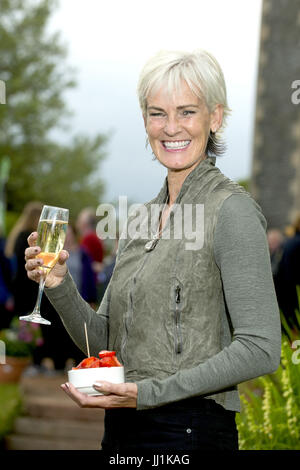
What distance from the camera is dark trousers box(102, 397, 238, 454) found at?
2064 mm

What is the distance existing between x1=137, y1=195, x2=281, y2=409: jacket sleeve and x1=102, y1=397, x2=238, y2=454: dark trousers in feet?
0.35

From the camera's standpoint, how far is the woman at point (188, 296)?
196cm

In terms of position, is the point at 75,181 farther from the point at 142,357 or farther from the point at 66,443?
the point at 142,357

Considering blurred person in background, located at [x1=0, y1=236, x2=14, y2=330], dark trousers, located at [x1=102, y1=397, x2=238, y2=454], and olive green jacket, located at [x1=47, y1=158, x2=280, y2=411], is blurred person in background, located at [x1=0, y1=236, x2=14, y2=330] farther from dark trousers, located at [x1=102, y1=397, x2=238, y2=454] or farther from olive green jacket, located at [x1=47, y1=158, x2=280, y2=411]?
dark trousers, located at [x1=102, y1=397, x2=238, y2=454]

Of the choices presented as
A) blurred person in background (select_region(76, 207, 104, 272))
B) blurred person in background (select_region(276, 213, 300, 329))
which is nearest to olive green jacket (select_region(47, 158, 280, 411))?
blurred person in background (select_region(276, 213, 300, 329))

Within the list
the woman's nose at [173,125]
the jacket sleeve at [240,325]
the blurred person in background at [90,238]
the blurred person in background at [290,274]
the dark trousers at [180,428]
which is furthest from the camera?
the blurred person in background at [90,238]

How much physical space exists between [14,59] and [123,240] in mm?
29992

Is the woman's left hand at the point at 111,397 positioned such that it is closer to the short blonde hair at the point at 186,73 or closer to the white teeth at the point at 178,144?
the white teeth at the point at 178,144

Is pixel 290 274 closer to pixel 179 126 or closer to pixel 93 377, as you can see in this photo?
pixel 179 126

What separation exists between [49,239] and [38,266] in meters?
0.14

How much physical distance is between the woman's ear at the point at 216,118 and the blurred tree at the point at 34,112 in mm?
28612

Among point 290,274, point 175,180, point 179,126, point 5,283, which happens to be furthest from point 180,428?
point 5,283

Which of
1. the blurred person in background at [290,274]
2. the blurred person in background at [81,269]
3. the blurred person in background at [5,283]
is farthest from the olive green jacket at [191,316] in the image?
the blurred person in background at [5,283]
